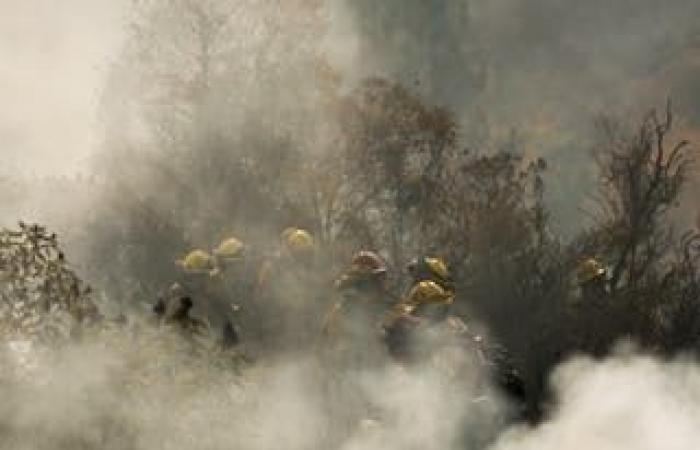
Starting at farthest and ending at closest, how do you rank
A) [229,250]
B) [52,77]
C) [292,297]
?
1. [52,77]
2. [292,297]
3. [229,250]

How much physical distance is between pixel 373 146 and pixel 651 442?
16.8 metres

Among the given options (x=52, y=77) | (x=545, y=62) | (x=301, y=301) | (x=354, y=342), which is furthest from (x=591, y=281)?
(x=545, y=62)

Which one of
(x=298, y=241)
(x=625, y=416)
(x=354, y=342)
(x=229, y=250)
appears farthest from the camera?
(x=298, y=241)

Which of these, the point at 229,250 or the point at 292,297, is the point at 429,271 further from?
the point at 292,297

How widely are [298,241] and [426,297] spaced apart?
7.85m

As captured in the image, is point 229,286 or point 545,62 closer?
point 229,286

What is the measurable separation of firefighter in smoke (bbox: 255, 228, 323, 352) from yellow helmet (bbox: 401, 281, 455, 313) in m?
7.52

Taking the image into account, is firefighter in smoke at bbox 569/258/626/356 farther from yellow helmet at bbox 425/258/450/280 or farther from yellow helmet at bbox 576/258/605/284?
yellow helmet at bbox 425/258/450/280

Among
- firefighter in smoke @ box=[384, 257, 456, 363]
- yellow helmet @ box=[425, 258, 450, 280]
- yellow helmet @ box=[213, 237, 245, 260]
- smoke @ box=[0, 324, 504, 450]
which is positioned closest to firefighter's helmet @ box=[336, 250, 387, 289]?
firefighter in smoke @ box=[384, 257, 456, 363]

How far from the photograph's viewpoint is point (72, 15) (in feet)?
139

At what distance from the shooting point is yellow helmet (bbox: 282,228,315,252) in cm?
1836

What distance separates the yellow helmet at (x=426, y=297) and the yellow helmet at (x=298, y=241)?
7.42 meters

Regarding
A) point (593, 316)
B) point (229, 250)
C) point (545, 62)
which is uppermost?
point (545, 62)

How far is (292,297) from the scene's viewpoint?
2042 centimetres
